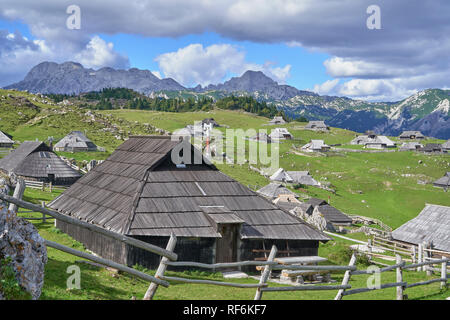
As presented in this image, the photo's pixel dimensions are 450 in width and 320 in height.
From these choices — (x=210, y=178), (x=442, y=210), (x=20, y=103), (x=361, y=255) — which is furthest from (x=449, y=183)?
(x=20, y=103)

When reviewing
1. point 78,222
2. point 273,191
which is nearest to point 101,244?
point 78,222

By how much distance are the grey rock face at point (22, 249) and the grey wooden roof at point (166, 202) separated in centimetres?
1148

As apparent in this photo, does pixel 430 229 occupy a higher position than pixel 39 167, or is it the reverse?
pixel 39 167

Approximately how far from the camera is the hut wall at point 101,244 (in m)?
21.0

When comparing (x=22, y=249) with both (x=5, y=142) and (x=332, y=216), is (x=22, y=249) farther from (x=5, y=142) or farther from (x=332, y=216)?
(x=5, y=142)

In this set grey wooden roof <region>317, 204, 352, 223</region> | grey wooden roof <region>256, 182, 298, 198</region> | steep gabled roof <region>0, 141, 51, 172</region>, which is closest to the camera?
steep gabled roof <region>0, 141, 51, 172</region>

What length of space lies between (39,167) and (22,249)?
1718 inches

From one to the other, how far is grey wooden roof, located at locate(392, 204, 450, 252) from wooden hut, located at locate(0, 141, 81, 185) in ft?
116

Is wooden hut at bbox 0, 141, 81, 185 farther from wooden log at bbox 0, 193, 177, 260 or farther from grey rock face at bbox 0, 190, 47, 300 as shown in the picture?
grey rock face at bbox 0, 190, 47, 300

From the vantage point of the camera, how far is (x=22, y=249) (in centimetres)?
843

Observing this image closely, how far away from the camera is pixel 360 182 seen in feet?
273

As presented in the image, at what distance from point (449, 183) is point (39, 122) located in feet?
279

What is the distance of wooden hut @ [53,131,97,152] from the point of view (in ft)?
248

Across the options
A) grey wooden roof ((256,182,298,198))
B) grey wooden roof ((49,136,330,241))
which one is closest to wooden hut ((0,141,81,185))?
grey wooden roof ((49,136,330,241))
